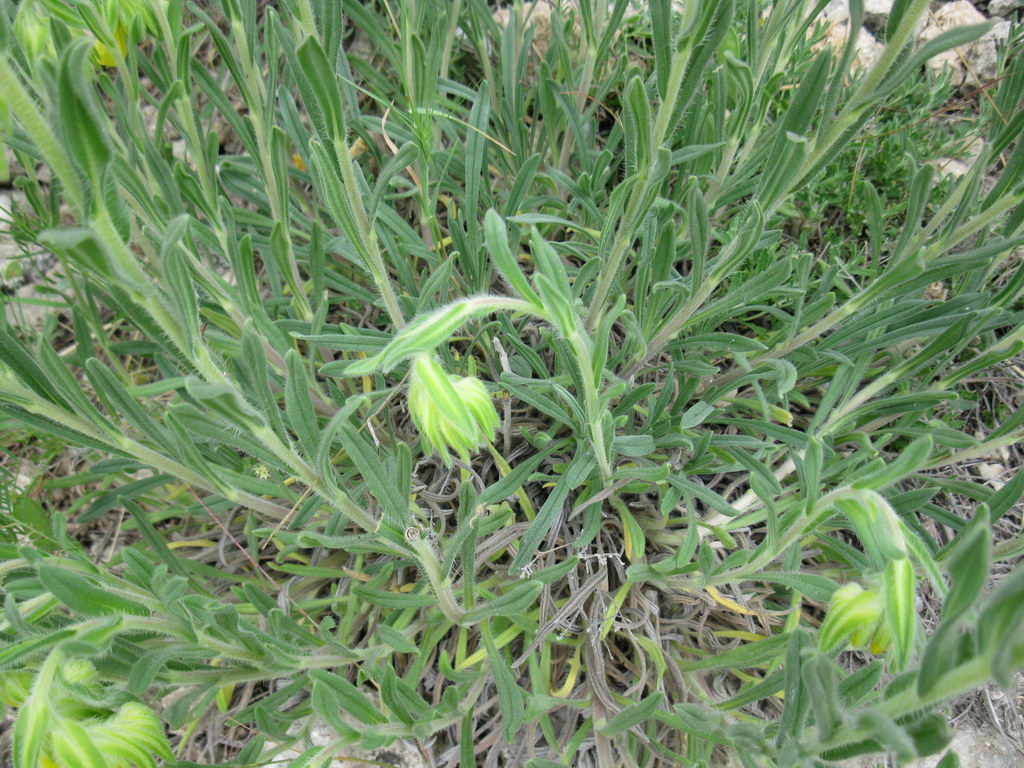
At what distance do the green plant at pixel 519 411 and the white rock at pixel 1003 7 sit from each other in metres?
0.69

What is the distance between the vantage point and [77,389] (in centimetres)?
150

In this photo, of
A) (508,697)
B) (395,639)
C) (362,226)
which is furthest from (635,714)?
(362,226)

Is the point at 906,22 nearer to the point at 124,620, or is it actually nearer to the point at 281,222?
the point at 281,222

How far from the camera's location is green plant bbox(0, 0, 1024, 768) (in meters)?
1.17

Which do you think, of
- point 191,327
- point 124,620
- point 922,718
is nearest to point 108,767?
point 124,620

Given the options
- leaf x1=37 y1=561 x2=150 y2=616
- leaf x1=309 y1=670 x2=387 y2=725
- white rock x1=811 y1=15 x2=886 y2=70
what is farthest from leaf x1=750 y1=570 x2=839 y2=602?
white rock x1=811 y1=15 x2=886 y2=70

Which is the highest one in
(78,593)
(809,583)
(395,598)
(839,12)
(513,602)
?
(839,12)

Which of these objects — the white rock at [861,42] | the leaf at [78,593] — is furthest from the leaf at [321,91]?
the white rock at [861,42]

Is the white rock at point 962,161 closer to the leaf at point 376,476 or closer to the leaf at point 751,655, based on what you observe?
the leaf at point 751,655

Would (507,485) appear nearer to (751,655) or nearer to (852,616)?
(751,655)

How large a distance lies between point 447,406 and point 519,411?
4.55 ft

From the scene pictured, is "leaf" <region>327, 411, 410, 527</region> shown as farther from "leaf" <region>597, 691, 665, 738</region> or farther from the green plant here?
"leaf" <region>597, 691, 665, 738</region>

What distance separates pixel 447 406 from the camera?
115 centimetres

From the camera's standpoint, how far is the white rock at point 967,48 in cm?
284
